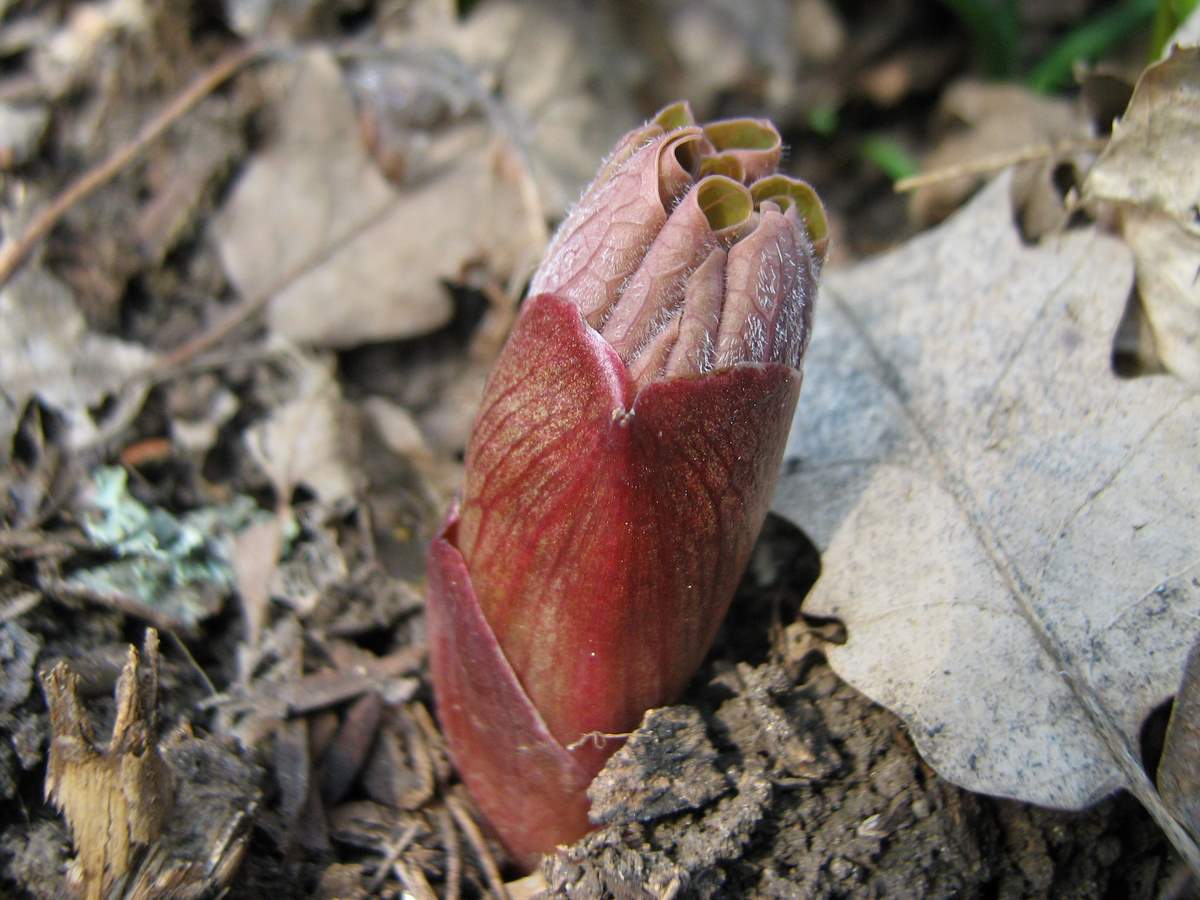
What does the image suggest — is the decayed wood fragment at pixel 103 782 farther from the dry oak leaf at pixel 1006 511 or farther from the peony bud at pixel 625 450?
the dry oak leaf at pixel 1006 511

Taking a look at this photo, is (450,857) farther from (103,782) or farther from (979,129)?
(979,129)

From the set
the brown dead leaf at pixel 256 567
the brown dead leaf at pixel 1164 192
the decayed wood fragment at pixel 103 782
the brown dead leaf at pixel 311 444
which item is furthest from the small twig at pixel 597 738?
the brown dead leaf at pixel 1164 192

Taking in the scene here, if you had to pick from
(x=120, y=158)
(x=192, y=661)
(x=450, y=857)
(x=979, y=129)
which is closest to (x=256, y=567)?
(x=192, y=661)

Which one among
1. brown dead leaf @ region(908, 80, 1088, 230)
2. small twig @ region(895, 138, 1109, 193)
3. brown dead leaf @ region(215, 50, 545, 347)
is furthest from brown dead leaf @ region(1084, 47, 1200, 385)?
brown dead leaf @ region(215, 50, 545, 347)

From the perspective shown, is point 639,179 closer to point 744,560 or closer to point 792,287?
point 792,287

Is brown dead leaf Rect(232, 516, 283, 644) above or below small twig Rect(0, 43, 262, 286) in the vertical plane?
below

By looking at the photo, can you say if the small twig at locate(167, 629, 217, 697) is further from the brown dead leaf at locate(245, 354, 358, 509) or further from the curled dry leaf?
the curled dry leaf
